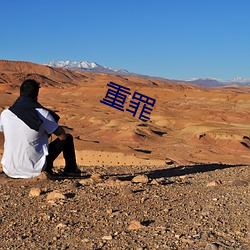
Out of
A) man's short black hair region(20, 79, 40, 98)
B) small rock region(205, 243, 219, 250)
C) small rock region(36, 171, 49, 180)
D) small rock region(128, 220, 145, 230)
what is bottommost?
small rock region(36, 171, 49, 180)

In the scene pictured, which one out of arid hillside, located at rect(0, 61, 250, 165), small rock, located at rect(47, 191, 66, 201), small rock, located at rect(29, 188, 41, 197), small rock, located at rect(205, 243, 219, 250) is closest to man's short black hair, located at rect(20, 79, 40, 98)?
small rock, located at rect(29, 188, 41, 197)

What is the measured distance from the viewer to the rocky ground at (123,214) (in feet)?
12.0

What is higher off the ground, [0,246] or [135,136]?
[0,246]

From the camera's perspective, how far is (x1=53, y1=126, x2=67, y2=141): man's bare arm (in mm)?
5928

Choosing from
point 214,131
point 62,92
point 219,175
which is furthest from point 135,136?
point 62,92

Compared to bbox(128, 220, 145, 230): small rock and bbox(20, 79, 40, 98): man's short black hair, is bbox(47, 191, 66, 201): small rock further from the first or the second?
bbox(20, 79, 40, 98): man's short black hair

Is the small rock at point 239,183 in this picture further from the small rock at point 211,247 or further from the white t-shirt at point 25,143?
the small rock at point 211,247

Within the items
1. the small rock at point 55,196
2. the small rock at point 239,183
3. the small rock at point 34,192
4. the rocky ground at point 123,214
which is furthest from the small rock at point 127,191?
the small rock at point 239,183

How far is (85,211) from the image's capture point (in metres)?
4.53

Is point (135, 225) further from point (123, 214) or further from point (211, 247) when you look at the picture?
point (211, 247)

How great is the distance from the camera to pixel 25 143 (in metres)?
5.76

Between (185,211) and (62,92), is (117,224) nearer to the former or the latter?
(185,211)

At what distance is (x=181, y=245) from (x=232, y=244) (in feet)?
1.26

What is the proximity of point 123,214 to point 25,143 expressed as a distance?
6.35ft
